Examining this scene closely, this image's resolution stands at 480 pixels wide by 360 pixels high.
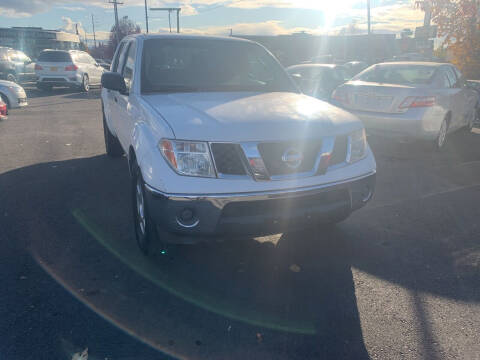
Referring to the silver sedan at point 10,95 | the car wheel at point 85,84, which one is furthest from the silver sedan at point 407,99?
the car wheel at point 85,84

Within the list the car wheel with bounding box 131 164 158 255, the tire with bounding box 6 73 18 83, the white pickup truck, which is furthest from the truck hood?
the tire with bounding box 6 73 18 83

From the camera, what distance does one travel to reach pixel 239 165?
302 cm

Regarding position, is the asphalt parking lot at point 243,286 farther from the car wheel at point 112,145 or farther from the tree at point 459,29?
the tree at point 459,29

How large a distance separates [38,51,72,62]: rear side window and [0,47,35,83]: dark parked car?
317cm

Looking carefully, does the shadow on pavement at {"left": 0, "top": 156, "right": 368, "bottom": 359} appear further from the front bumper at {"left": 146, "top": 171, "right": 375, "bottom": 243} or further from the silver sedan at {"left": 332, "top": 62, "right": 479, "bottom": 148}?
the silver sedan at {"left": 332, "top": 62, "right": 479, "bottom": 148}

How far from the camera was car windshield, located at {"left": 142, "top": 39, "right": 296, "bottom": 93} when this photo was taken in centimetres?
432

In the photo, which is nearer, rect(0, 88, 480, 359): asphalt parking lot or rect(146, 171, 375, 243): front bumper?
rect(0, 88, 480, 359): asphalt parking lot

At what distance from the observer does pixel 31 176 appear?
6.12 metres

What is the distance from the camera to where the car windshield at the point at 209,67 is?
4319mm

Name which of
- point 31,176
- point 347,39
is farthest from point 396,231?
point 347,39

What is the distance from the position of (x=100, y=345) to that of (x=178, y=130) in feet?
4.76

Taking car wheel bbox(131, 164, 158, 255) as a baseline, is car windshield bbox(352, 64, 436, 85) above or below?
above

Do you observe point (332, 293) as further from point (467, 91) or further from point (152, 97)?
point (467, 91)

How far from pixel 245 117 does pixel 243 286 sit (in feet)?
4.13
